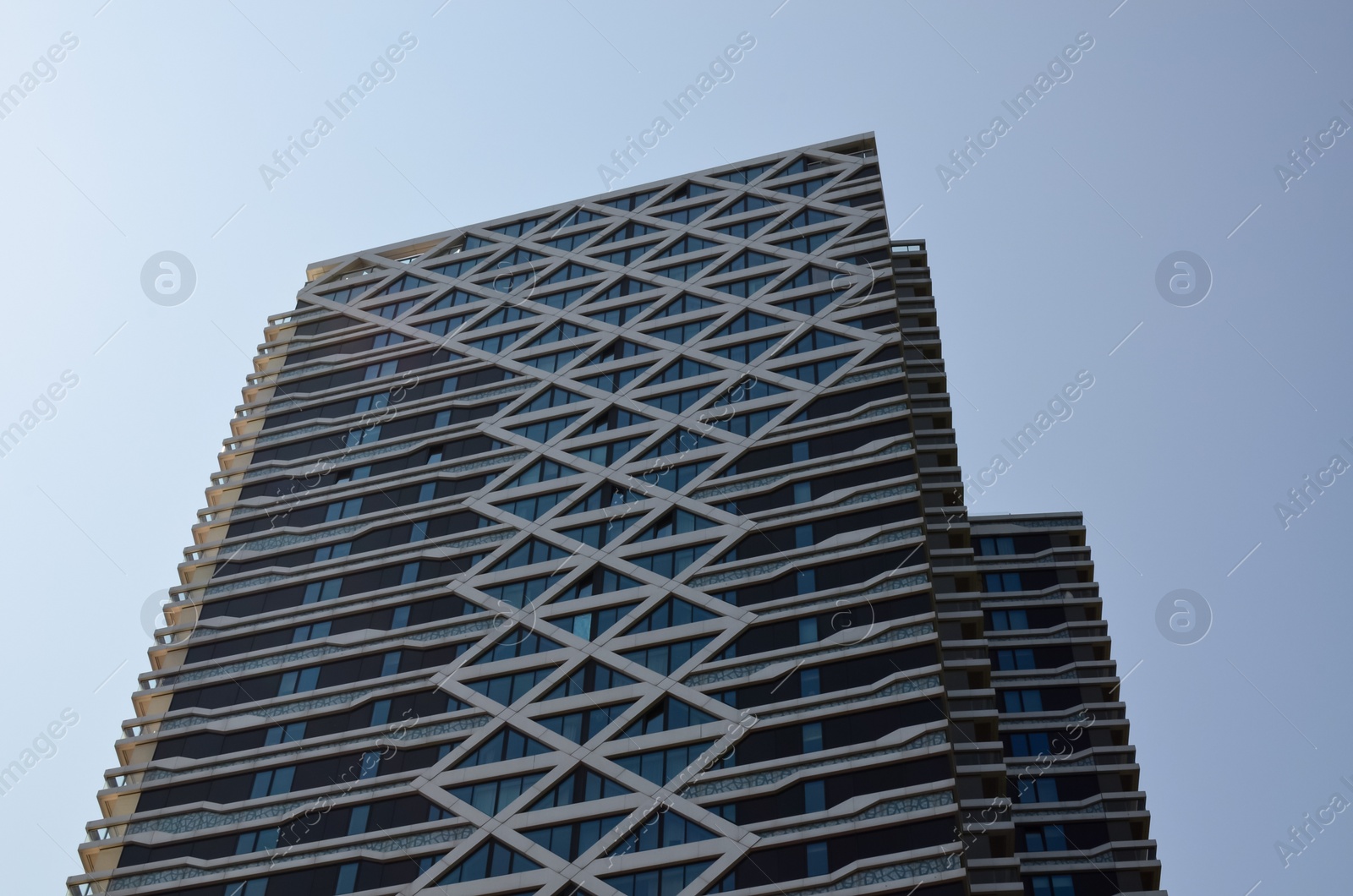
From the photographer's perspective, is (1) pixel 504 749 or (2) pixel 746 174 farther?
(2) pixel 746 174

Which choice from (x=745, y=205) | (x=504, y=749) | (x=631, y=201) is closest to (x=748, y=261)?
(x=745, y=205)

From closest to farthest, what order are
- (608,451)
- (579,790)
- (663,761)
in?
(663,761) < (579,790) < (608,451)

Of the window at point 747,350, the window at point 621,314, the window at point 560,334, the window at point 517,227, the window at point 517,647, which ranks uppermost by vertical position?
the window at point 517,227

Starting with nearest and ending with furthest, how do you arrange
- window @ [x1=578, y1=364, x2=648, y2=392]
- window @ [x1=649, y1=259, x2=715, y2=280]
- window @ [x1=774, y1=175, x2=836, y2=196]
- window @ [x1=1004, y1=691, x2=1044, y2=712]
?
window @ [x1=1004, y1=691, x2=1044, y2=712] → window @ [x1=578, y1=364, x2=648, y2=392] → window @ [x1=649, y1=259, x2=715, y2=280] → window @ [x1=774, y1=175, x2=836, y2=196]

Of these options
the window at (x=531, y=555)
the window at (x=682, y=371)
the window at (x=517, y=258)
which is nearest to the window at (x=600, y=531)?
the window at (x=531, y=555)

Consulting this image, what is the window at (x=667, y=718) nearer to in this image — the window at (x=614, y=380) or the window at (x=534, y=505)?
the window at (x=534, y=505)

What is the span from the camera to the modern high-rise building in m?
62.4

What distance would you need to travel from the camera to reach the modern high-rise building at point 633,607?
62.4 meters

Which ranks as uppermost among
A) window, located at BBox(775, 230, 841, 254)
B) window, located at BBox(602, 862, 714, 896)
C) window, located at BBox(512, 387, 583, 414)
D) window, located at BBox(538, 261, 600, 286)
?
window, located at BBox(538, 261, 600, 286)

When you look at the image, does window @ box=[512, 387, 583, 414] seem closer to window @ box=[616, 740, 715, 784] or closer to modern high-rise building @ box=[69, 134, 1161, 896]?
modern high-rise building @ box=[69, 134, 1161, 896]

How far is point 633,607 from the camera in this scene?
70.3 meters

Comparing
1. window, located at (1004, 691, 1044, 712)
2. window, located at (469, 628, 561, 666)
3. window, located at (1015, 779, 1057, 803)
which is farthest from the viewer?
window, located at (1004, 691, 1044, 712)

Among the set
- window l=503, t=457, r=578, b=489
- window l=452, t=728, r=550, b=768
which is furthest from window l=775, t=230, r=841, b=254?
window l=452, t=728, r=550, b=768

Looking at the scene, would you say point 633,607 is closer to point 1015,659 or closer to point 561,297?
point 1015,659
